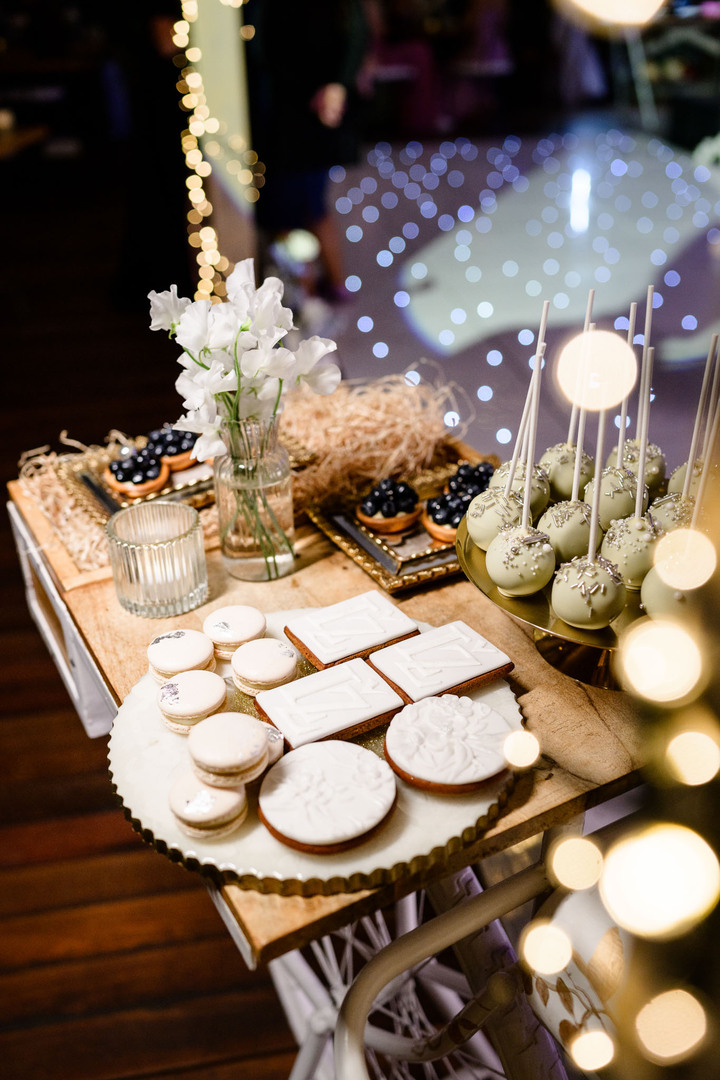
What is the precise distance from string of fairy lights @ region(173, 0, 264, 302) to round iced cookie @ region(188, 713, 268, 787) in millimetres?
2927

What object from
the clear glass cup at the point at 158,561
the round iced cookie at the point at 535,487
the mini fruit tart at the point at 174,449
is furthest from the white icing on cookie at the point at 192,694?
the mini fruit tart at the point at 174,449

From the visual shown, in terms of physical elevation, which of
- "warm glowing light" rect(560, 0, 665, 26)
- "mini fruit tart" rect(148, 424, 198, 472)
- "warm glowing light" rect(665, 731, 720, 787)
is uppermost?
"warm glowing light" rect(560, 0, 665, 26)

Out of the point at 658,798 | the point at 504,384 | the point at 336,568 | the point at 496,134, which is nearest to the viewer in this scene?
the point at 658,798

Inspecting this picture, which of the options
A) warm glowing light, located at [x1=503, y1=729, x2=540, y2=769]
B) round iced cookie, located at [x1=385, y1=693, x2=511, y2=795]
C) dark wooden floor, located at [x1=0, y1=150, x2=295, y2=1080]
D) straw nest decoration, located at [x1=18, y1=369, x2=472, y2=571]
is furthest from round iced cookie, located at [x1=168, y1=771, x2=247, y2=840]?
dark wooden floor, located at [x1=0, y1=150, x2=295, y2=1080]

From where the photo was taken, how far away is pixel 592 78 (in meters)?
7.81

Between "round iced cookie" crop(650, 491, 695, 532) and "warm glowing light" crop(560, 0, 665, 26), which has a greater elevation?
"warm glowing light" crop(560, 0, 665, 26)

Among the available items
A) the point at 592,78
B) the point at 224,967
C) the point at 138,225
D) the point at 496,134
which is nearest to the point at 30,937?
the point at 224,967

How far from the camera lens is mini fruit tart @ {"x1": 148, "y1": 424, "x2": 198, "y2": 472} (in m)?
1.57

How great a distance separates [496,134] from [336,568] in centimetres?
711

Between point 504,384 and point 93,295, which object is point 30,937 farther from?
point 93,295

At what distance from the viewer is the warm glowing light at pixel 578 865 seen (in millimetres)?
918

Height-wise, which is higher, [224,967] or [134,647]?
[134,647]

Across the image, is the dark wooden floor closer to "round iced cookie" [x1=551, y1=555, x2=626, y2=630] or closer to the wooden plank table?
the wooden plank table

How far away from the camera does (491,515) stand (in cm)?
109
